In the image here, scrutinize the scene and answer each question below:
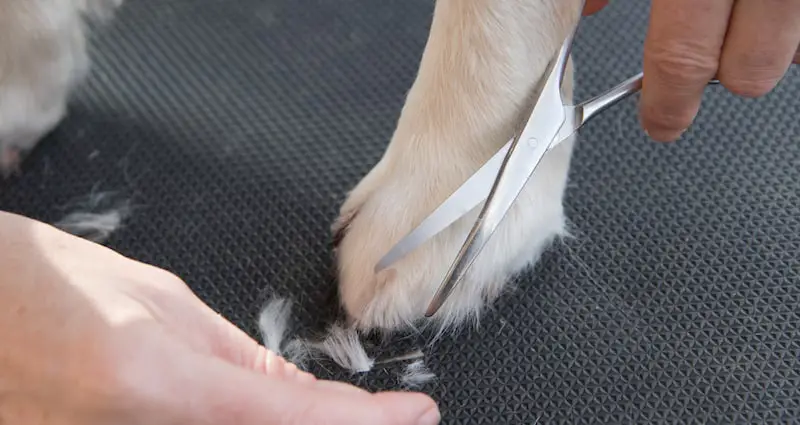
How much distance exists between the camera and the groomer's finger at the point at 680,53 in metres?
0.50

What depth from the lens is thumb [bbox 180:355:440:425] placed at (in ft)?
1.26

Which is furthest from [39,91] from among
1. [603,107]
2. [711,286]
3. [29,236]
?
[711,286]

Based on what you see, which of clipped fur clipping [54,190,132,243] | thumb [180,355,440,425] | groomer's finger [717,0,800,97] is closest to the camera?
thumb [180,355,440,425]

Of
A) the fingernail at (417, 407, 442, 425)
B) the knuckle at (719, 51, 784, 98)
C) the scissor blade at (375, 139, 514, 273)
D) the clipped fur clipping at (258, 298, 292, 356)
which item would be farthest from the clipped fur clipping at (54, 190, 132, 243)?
the knuckle at (719, 51, 784, 98)

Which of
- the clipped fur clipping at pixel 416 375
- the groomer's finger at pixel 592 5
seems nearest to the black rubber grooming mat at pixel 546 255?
the clipped fur clipping at pixel 416 375

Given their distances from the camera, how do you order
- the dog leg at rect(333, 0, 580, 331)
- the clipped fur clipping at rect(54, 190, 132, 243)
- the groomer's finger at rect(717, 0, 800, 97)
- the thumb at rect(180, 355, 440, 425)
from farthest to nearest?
the clipped fur clipping at rect(54, 190, 132, 243), the dog leg at rect(333, 0, 580, 331), the groomer's finger at rect(717, 0, 800, 97), the thumb at rect(180, 355, 440, 425)

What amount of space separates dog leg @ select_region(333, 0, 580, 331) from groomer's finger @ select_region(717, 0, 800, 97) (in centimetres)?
13

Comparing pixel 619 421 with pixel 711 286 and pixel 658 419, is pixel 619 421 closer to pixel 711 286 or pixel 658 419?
pixel 658 419

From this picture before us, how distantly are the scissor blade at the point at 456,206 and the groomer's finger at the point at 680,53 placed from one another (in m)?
0.10

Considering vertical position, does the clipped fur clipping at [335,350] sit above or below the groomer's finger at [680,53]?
below

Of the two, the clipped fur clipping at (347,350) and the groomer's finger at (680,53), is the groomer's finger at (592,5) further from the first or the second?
the clipped fur clipping at (347,350)

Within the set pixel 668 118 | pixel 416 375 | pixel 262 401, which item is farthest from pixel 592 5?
pixel 262 401

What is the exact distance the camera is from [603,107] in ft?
1.97

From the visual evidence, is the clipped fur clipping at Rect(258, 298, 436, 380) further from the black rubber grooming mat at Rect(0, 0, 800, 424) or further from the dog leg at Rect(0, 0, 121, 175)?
the dog leg at Rect(0, 0, 121, 175)
